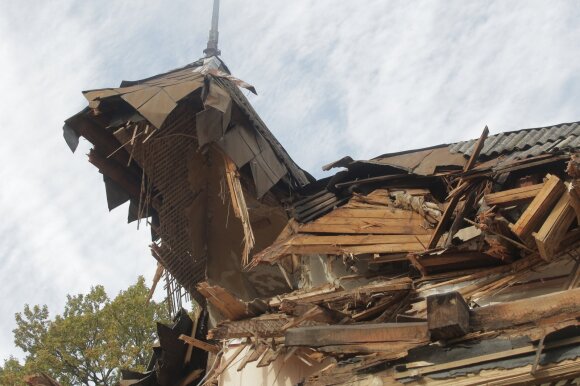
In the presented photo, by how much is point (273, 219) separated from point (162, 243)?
4.59 ft

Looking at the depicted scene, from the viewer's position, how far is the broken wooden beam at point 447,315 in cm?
467

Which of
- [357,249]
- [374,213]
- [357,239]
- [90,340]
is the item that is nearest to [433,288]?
[357,249]

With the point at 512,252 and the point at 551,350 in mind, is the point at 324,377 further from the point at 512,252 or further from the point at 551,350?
the point at 512,252

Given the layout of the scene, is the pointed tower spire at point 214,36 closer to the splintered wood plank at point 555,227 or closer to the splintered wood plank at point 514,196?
the splintered wood plank at point 514,196

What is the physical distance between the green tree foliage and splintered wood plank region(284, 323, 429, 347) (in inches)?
551

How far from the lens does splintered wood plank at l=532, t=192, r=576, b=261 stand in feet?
18.6

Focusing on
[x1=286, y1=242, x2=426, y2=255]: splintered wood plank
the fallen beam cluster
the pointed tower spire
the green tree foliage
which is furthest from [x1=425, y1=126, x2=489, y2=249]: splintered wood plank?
the green tree foliage

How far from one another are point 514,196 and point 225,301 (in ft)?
9.87

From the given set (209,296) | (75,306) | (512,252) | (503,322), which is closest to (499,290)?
(512,252)

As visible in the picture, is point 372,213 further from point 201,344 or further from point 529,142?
point 201,344

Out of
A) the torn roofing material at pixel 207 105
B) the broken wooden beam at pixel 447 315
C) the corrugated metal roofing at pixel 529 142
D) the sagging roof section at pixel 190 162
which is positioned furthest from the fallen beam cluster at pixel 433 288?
the torn roofing material at pixel 207 105

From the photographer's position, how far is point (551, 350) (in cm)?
437

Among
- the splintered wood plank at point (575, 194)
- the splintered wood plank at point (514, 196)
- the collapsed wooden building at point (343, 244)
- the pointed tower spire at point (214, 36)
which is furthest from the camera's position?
the pointed tower spire at point (214, 36)

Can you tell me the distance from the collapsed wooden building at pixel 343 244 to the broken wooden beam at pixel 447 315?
0.01 meters
